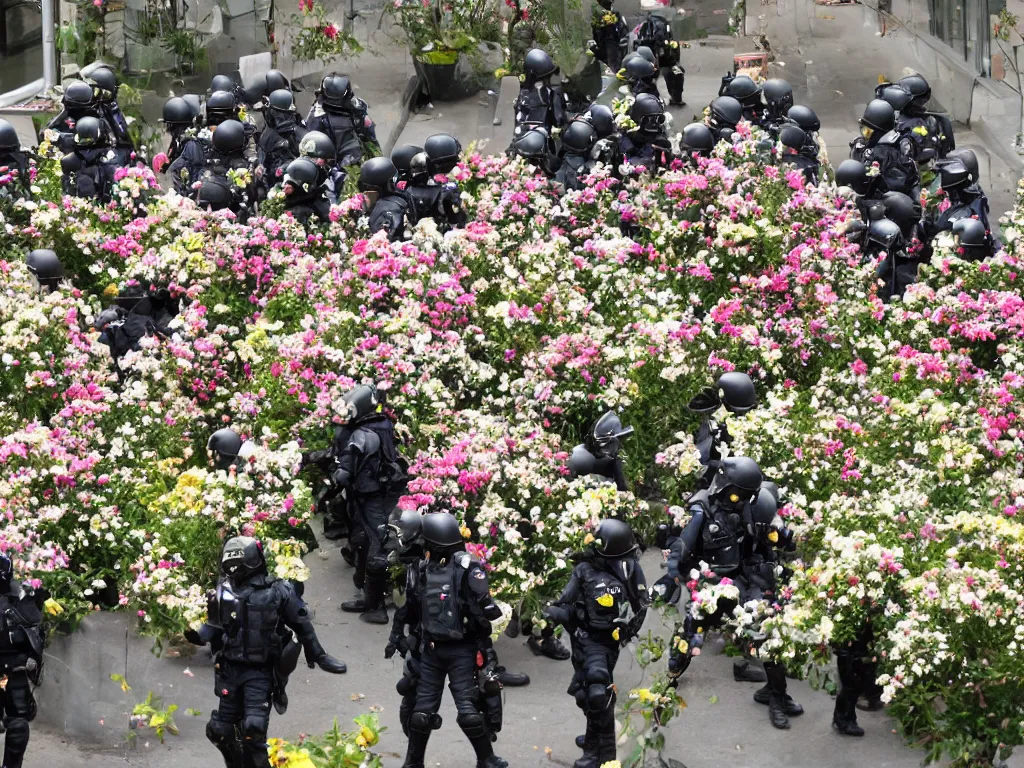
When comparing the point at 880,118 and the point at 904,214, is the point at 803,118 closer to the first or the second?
the point at 880,118

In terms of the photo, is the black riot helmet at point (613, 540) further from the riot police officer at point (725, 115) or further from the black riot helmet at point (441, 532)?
the riot police officer at point (725, 115)

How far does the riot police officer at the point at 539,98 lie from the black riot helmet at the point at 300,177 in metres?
3.74

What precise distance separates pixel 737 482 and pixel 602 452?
1.34 meters

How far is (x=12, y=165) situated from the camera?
56.8ft

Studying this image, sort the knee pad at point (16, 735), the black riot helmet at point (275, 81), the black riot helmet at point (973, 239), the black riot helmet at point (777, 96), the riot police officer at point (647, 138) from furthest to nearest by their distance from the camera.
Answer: the black riot helmet at point (275, 81) → the black riot helmet at point (777, 96) → the riot police officer at point (647, 138) → the black riot helmet at point (973, 239) → the knee pad at point (16, 735)

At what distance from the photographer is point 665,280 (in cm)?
1491

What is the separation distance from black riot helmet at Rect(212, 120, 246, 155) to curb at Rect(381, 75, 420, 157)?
415cm


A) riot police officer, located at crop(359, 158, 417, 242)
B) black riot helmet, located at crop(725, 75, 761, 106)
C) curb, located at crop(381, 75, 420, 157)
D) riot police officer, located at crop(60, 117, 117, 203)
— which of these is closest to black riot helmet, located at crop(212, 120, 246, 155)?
riot police officer, located at crop(60, 117, 117, 203)

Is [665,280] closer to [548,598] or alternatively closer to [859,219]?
[859,219]

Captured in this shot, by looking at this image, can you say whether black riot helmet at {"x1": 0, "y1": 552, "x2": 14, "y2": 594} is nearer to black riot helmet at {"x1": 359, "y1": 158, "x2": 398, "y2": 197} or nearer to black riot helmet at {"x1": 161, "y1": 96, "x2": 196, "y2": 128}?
black riot helmet at {"x1": 359, "y1": 158, "x2": 398, "y2": 197}

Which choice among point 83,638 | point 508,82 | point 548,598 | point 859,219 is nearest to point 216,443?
point 83,638

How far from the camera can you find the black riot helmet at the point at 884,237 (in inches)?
609

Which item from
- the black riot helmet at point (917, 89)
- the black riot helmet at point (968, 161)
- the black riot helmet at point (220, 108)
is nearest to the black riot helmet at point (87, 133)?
the black riot helmet at point (220, 108)

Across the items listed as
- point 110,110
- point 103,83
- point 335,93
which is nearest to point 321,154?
point 335,93
